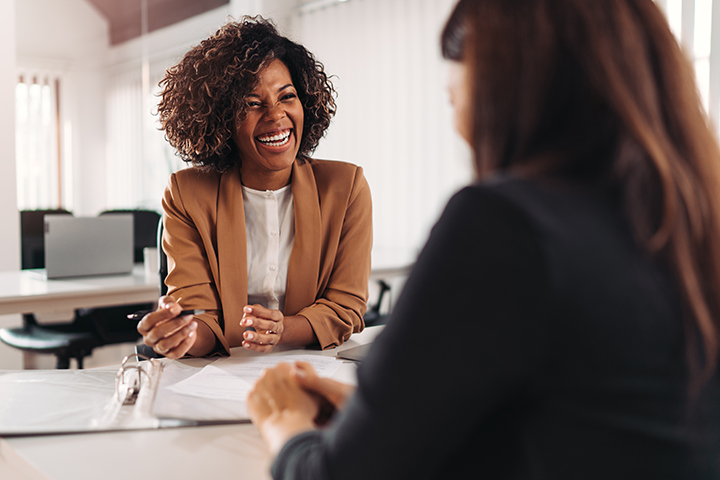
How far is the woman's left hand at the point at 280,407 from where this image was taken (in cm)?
65

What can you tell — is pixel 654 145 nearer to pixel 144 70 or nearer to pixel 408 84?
pixel 408 84

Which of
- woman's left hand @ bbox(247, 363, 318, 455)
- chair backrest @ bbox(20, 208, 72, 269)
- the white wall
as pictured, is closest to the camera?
woman's left hand @ bbox(247, 363, 318, 455)

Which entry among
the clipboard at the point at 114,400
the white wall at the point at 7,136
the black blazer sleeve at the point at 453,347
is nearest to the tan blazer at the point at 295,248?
the clipboard at the point at 114,400

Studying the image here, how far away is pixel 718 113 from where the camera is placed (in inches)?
109

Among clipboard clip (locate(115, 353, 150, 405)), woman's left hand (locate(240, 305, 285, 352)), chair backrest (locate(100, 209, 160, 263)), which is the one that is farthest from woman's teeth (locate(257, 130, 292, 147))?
chair backrest (locate(100, 209, 160, 263))

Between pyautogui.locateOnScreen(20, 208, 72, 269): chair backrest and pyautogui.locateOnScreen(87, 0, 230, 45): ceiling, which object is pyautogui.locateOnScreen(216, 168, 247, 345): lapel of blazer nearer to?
pyautogui.locateOnScreen(20, 208, 72, 269): chair backrest

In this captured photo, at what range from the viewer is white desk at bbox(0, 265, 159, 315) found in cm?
222

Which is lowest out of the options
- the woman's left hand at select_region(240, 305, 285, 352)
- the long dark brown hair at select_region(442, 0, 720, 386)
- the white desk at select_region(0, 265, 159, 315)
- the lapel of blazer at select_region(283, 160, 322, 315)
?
the white desk at select_region(0, 265, 159, 315)

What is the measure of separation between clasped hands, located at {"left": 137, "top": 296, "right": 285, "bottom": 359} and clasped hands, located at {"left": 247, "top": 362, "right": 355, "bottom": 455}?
45 centimetres

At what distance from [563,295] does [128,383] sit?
0.81m

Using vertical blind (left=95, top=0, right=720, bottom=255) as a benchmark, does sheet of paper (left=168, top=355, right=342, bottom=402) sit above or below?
below

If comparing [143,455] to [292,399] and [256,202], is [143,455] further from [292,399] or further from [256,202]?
[256,202]

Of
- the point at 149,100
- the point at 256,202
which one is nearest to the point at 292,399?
the point at 256,202

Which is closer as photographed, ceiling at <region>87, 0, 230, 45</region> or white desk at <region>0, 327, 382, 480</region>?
white desk at <region>0, 327, 382, 480</region>
